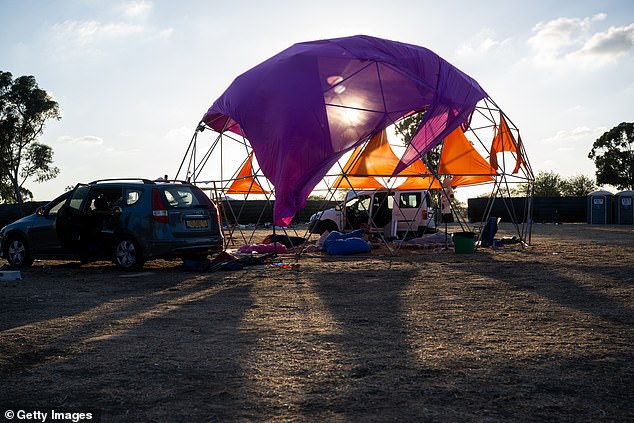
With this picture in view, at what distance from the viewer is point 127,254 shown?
11.3 metres

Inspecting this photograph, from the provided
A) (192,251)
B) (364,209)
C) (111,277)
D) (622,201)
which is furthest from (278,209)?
(622,201)

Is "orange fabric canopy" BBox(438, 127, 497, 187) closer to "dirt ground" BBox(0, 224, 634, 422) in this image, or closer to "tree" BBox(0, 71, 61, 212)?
"dirt ground" BBox(0, 224, 634, 422)

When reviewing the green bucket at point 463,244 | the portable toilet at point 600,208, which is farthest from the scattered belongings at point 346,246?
the portable toilet at point 600,208

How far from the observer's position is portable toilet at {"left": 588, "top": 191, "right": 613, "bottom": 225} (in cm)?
3891

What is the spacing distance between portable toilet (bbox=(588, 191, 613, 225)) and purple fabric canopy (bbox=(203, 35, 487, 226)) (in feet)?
87.7

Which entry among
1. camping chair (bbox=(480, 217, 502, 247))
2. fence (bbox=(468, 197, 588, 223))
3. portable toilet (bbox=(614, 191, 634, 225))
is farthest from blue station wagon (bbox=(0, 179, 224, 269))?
portable toilet (bbox=(614, 191, 634, 225))

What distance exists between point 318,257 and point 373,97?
12.1 feet

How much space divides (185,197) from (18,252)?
3.69 metres

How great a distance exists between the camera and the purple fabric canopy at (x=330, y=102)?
510 inches

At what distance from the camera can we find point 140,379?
4148 mm

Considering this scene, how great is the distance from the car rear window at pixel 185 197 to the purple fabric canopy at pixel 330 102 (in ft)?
5.10

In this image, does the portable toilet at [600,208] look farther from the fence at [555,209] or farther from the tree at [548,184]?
the tree at [548,184]

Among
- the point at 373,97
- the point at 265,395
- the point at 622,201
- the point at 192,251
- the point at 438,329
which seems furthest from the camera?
the point at 622,201

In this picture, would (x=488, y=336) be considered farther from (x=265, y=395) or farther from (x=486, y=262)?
(x=486, y=262)
